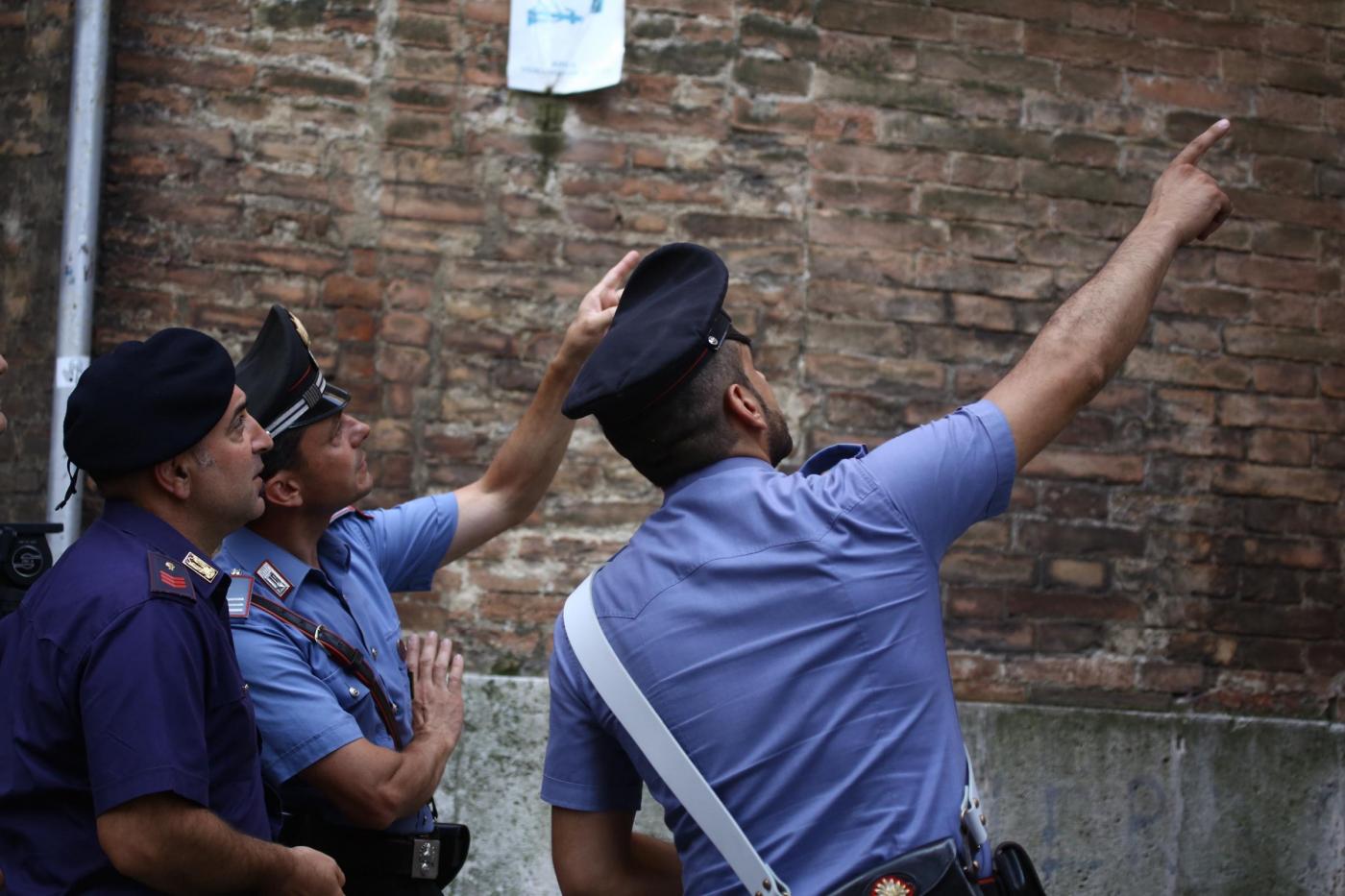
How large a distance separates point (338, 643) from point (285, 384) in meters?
0.53

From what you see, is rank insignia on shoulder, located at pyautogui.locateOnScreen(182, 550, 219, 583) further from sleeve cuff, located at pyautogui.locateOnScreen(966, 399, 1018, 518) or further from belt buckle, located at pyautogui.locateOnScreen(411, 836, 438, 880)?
sleeve cuff, located at pyautogui.locateOnScreen(966, 399, 1018, 518)

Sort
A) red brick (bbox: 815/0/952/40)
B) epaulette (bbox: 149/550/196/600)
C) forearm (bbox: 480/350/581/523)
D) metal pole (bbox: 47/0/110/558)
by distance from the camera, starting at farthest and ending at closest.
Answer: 1. red brick (bbox: 815/0/952/40)
2. metal pole (bbox: 47/0/110/558)
3. forearm (bbox: 480/350/581/523)
4. epaulette (bbox: 149/550/196/600)

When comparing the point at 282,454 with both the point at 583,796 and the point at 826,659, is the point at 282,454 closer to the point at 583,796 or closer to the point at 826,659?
the point at 583,796

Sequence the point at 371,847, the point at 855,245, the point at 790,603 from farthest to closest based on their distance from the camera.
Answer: the point at 855,245, the point at 371,847, the point at 790,603

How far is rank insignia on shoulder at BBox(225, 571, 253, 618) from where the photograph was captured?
9.06 feet

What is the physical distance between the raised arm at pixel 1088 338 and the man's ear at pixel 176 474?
1.26 meters

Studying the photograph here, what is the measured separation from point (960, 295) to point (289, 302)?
6.69 ft

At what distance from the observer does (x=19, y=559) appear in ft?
9.44

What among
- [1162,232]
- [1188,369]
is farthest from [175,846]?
[1188,369]

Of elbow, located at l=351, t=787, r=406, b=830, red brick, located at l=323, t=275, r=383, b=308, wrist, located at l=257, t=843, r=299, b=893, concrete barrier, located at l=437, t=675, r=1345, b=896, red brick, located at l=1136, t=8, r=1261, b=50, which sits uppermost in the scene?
red brick, located at l=1136, t=8, r=1261, b=50

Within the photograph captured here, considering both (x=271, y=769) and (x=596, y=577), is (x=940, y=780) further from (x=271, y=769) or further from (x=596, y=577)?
(x=271, y=769)

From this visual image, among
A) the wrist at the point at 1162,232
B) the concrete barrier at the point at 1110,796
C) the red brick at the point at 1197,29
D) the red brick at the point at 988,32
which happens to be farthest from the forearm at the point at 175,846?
the red brick at the point at 1197,29

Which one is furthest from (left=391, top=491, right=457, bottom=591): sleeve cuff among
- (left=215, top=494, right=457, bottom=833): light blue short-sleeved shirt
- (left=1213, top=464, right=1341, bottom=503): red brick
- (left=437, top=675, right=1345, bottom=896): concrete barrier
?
(left=1213, top=464, right=1341, bottom=503): red brick

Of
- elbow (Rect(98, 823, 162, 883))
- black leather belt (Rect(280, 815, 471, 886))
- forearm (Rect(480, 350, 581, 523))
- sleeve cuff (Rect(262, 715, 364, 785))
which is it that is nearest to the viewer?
elbow (Rect(98, 823, 162, 883))
